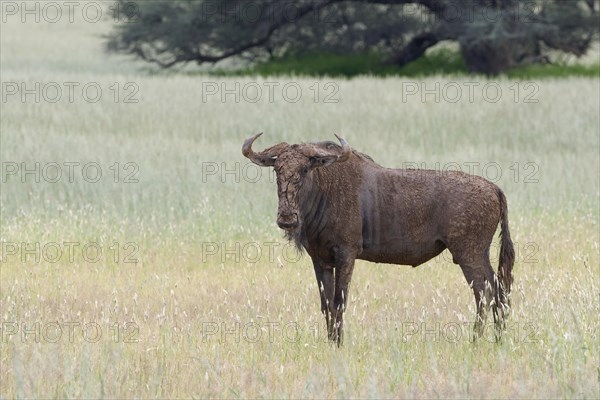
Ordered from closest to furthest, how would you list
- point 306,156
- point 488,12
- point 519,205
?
point 306,156, point 519,205, point 488,12

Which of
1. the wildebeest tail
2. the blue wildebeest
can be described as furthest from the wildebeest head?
the wildebeest tail

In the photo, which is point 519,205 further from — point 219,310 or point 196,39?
point 196,39

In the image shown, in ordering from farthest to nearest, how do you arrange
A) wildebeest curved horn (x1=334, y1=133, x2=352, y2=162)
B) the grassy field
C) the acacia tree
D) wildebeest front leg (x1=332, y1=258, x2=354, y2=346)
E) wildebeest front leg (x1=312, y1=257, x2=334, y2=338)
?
the acacia tree, wildebeest front leg (x1=312, y1=257, x2=334, y2=338), wildebeest front leg (x1=332, y1=258, x2=354, y2=346), wildebeest curved horn (x1=334, y1=133, x2=352, y2=162), the grassy field

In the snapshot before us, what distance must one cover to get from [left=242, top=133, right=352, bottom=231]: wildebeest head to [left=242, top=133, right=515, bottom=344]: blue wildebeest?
0.31m

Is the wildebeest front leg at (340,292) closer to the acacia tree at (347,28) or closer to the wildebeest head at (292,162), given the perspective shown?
the wildebeest head at (292,162)

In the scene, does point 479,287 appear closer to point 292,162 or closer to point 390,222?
point 390,222

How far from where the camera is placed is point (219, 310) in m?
9.23

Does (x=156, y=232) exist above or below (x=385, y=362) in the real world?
below

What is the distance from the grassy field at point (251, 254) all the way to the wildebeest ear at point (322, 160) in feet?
4.04

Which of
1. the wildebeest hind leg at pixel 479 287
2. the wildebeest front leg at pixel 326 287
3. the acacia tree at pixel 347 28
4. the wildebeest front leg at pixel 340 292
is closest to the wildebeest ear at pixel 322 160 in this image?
the wildebeest front leg at pixel 340 292

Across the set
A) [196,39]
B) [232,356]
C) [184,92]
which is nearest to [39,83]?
[184,92]

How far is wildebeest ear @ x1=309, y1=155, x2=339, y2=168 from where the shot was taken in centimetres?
693

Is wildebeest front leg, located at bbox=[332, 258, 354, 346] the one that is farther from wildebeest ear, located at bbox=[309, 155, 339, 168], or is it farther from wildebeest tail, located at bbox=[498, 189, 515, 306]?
wildebeest tail, located at bbox=[498, 189, 515, 306]

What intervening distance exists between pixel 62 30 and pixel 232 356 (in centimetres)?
5572
